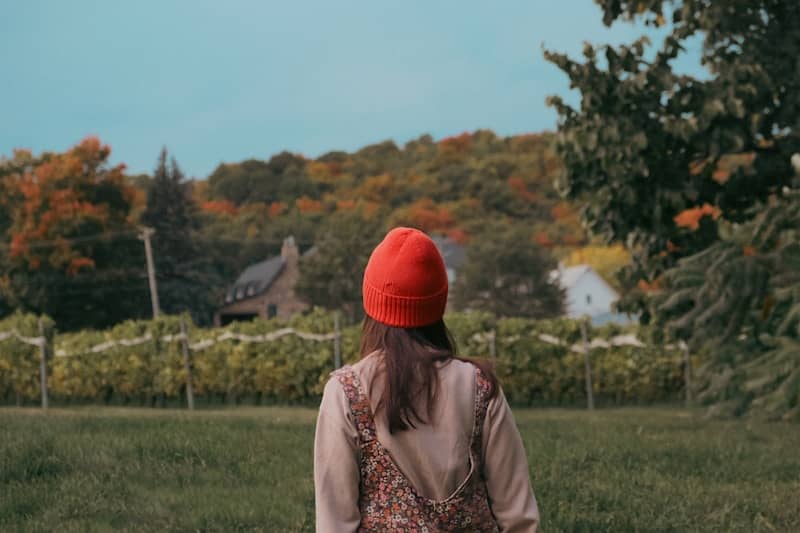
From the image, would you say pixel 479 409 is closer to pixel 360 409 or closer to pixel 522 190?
pixel 360 409

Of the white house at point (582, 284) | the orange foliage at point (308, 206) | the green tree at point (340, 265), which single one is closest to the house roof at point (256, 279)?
the orange foliage at point (308, 206)

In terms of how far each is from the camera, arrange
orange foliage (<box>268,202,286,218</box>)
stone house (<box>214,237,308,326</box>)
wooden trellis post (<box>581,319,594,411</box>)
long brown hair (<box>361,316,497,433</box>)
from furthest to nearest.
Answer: orange foliage (<box>268,202,286,218</box>), stone house (<box>214,237,308,326</box>), wooden trellis post (<box>581,319,594,411</box>), long brown hair (<box>361,316,497,433</box>)

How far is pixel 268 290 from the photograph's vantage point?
246 ft

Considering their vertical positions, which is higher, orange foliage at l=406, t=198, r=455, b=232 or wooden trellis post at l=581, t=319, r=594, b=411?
orange foliage at l=406, t=198, r=455, b=232

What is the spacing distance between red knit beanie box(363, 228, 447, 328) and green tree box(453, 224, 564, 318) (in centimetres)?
6001

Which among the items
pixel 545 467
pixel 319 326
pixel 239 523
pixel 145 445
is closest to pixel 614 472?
pixel 545 467

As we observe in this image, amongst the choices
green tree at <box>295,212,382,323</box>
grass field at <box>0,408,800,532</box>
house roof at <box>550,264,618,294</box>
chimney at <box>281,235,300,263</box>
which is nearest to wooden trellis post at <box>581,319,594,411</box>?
grass field at <box>0,408,800,532</box>

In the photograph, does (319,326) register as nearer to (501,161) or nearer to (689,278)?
(689,278)

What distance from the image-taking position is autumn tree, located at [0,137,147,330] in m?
51.4

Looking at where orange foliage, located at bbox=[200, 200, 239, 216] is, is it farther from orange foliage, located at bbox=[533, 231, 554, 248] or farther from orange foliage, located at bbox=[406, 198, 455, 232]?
orange foliage, located at bbox=[533, 231, 554, 248]

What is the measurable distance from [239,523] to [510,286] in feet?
193

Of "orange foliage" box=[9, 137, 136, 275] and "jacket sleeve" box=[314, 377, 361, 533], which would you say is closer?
"jacket sleeve" box=[314, 377, 361, 533]

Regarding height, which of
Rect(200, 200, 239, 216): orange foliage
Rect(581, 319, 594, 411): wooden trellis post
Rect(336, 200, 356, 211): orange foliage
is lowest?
Rect(581, 319, 594, 411): wooden trellis post

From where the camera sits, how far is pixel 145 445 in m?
7.86
